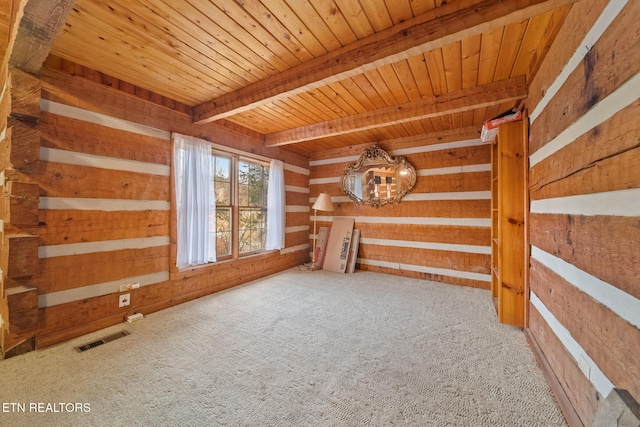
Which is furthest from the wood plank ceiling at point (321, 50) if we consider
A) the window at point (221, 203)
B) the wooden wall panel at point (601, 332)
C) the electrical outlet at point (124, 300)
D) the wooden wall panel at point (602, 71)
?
the electrical outlet at point (124, 300)

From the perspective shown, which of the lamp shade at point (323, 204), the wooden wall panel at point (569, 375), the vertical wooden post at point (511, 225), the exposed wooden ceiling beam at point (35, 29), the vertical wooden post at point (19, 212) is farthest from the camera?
the lamp shade at point (323, 204)

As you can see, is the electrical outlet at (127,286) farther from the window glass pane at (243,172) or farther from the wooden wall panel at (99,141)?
the window glass pane at (243,172)

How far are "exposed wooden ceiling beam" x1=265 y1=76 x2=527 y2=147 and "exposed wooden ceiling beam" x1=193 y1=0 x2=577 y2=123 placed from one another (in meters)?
1.18

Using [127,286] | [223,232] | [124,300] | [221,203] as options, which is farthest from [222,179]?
[124,300]

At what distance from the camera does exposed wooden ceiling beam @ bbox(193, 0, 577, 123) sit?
1390 mm

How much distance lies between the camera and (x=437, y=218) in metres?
3.80

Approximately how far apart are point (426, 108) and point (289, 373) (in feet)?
10.1

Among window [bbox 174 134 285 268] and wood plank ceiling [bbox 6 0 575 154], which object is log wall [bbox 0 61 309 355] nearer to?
window [bbox 174 134 285 268]

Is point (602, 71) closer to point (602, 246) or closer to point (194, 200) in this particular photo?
point (602, 246)

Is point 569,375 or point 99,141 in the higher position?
point 99,141

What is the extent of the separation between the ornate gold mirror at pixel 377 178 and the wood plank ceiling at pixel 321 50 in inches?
49.9

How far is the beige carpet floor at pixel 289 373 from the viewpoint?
4.23 ft

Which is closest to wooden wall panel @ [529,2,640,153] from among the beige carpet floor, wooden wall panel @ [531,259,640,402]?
wooden wall panel @ [531,259,640,402]

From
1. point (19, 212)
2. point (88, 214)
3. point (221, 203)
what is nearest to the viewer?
point (19, 212)
